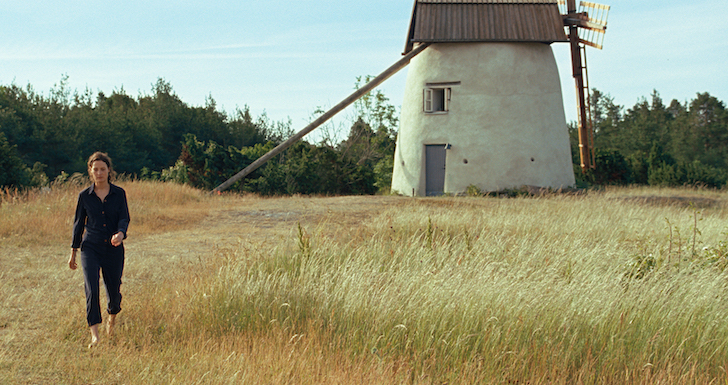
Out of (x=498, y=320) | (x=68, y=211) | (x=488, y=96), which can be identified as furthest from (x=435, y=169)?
(x=498, y=320)

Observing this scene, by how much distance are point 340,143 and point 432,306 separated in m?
28.5

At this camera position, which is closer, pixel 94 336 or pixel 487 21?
pixel 94 336

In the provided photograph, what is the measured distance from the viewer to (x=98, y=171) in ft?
17.4

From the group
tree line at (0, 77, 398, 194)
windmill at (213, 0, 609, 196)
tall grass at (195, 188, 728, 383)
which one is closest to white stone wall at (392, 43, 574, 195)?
windmill at (213, 0, 609, 196)

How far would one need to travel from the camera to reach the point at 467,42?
65.4ft

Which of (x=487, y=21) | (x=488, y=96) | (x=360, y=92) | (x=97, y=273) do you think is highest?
(x=487, y=21)

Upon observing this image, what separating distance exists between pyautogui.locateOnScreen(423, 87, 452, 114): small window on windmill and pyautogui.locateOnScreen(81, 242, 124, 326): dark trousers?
52.4 feet

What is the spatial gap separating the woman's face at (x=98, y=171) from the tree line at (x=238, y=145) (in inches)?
473

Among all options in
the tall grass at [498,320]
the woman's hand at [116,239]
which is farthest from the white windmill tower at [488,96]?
the woman's hand at [116,239]

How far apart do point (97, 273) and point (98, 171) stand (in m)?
0.93

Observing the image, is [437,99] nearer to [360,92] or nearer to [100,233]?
[360,92]

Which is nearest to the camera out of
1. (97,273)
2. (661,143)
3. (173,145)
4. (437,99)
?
(97,273)

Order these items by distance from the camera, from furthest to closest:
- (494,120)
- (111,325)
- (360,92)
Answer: (360,92), (494,120), (111,325)

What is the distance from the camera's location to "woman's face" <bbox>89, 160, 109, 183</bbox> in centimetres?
531
